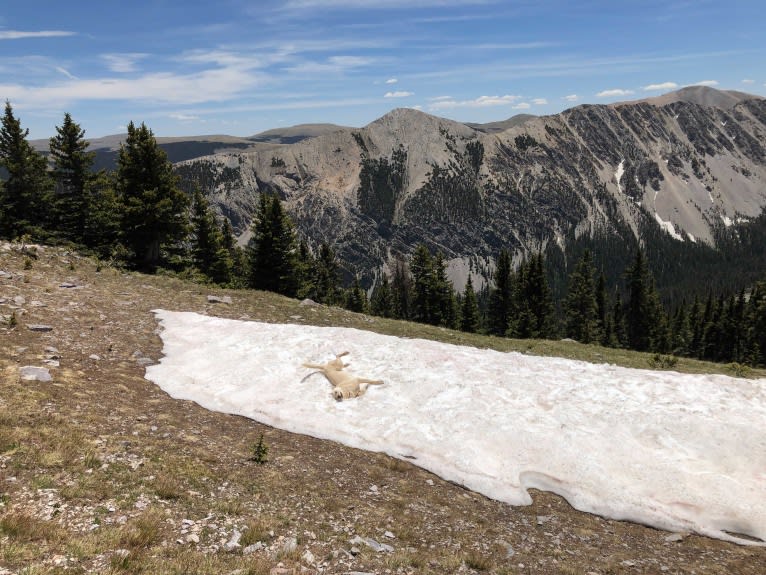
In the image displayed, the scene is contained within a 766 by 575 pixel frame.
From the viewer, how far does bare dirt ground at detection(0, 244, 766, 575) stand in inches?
261

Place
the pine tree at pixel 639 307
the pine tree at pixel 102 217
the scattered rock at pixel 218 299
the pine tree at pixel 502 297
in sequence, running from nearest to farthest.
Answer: the scattered rock at pixel 218 299 < the pine tree at pixel 102 217 < the pine tree at pixel 502 297 < the pine tree at pixel 639 307

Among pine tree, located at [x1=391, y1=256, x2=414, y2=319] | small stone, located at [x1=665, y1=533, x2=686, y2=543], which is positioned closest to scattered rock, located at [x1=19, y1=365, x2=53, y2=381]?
small stone, located at [x1=665, y1=533, x2=686, y2=543]

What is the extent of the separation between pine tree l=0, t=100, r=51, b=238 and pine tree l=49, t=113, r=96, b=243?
122 centimetres

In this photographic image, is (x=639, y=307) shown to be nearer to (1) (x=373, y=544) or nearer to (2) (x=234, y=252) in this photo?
(2) (x=234, y=252)

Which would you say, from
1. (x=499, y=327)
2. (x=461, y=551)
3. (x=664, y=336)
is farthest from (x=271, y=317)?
(x=664, y=336)

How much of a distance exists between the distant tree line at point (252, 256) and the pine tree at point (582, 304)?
172 millimetres

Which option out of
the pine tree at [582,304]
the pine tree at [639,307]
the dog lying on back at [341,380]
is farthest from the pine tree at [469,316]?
the dog lying on back at [341,380]

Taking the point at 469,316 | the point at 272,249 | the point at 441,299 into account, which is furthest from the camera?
the point at 469,316

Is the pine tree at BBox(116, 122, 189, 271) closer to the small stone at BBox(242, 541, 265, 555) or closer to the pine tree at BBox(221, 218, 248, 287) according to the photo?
the pine tree at BBox(221, 218, 248, 287)

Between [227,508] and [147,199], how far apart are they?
3143cm

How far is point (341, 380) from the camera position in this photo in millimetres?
15164

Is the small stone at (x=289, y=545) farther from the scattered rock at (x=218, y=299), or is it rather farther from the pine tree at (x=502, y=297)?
the pine tree at (x=502, y=297)

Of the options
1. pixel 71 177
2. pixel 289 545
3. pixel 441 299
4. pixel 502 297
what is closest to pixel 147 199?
pixel 71 177

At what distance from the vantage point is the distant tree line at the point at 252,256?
Result: 1335 inches
